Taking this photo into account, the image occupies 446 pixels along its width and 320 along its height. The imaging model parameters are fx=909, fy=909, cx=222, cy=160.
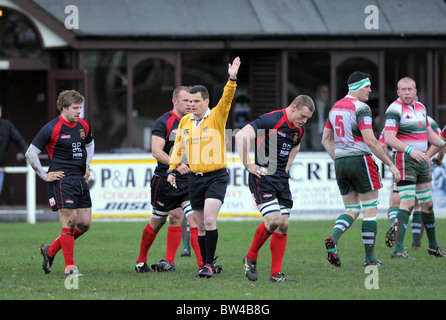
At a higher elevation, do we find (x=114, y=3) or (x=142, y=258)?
(x=114, y=3)

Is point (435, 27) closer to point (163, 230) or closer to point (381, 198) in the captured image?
point (381, 198)

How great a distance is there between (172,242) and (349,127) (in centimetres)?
251

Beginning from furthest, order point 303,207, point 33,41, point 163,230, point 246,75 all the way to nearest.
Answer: point 246,75 < point 33,41 < point 303,207 < point 163,230

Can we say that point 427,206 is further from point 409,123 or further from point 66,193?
point 66,193

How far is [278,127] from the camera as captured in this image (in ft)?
31.1

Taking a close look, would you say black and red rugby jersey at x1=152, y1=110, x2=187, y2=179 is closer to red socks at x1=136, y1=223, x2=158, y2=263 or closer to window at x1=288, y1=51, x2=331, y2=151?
red socks at x1=136, y1=223, x2=158, y2=263

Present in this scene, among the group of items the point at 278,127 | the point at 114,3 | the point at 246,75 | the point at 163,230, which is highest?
the point at 114,3

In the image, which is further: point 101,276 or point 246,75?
point 246,75

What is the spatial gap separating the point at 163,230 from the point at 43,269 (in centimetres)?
601

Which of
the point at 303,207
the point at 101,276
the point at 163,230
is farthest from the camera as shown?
the point at 303,207

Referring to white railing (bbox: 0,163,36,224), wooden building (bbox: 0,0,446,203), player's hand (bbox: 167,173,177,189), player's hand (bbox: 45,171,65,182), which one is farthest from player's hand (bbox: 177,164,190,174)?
wooden building (bbox: 0,0,446,203)

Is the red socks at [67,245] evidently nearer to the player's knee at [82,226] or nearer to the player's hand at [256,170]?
the player's knee at [82,226]

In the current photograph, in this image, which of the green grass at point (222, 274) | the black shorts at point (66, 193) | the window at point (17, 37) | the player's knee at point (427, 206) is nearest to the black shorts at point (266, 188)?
the green grass at point (222, 274)
